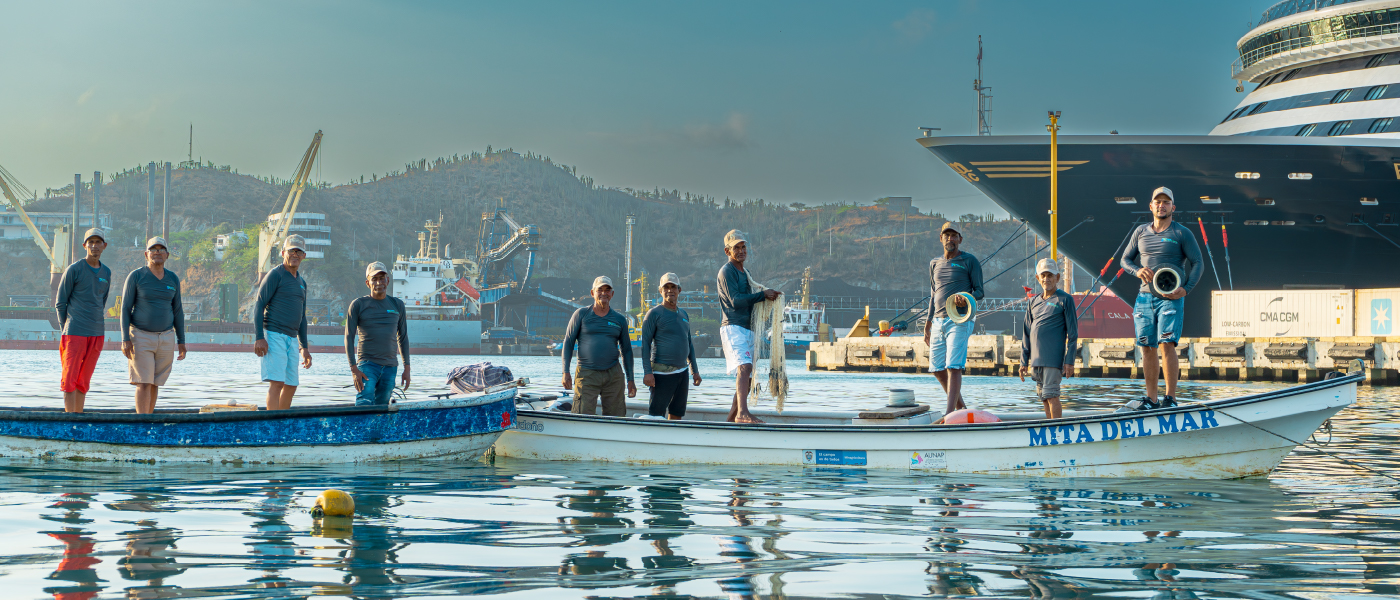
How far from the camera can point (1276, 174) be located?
2919cm

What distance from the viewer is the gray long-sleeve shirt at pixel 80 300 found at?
916cm

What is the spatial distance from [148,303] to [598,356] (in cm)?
397

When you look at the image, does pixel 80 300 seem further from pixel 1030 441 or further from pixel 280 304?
pixel 1030 441

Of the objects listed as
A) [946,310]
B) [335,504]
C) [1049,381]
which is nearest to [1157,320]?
[1049,381]

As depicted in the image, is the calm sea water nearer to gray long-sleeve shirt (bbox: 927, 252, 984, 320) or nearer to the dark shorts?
the dark shorts

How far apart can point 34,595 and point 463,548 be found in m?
1.91

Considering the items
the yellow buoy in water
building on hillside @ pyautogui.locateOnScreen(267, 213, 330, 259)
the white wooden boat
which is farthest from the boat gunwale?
building on hillside @ pyautogui.locateOnScreen(267, 213, 330, 259)

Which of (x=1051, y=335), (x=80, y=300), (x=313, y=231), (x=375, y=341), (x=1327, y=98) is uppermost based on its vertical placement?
(x=313, y=231)

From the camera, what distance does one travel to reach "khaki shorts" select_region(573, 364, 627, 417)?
9781 millimetres

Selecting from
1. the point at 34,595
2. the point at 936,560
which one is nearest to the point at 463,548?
the point at 34,595

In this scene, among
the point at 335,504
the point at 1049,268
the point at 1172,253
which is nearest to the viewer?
the point at 335,504

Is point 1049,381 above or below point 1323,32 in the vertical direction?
below

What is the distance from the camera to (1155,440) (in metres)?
8.33

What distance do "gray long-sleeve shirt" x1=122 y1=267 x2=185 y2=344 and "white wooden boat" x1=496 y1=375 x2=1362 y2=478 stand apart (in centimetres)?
347
